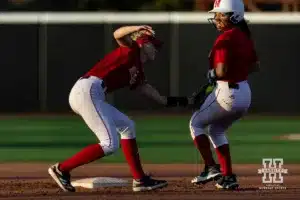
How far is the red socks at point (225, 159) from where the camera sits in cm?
1164

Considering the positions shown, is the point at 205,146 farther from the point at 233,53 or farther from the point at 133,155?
the point at 233,53

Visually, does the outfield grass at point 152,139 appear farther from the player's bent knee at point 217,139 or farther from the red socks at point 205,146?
the player's bent knee at point 217,139

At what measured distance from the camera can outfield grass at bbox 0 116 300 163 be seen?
54.2 feet

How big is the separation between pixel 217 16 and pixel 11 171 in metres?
3.73

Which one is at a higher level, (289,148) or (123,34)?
(123,34)


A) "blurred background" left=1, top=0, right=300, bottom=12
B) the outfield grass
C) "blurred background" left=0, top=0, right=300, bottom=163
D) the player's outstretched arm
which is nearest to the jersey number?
the player's outstretched arm

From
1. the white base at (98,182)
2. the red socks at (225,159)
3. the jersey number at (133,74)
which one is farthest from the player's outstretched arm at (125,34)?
the white base at (98,182)

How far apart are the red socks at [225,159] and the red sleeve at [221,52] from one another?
956 millimetres

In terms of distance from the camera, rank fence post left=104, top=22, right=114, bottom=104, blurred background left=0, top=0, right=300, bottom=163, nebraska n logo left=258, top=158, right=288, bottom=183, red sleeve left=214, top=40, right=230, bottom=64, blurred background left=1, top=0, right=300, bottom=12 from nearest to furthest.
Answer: red sleeve left=214, top=40, right=230, bottom=64
nebraska n logo left=258, top=158, right=288, bottom=183
fence post left=104, top=22, right=114, bottom=104
blurred background left=0, top=0, right=300, bottom=163
blurred background left=1, top=0, right=300, bottom=12

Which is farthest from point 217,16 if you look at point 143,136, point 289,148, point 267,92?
point 267,92

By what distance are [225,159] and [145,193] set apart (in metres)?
0.99

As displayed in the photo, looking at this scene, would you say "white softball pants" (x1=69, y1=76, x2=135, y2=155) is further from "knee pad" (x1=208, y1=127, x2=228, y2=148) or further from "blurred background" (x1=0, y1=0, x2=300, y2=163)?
"blurred background" (x1=0, y1=0, x2=300, y2=163)

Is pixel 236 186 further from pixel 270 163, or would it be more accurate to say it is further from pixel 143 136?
pixel 143 136

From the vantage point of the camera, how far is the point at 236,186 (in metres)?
11.6
